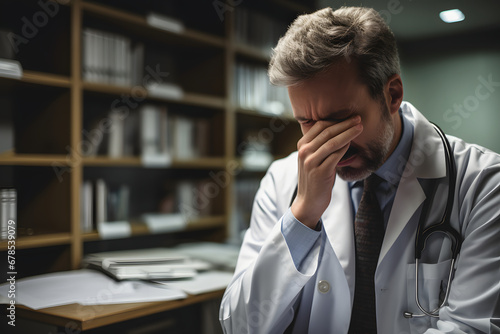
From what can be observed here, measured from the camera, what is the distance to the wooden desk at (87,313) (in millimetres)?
1180

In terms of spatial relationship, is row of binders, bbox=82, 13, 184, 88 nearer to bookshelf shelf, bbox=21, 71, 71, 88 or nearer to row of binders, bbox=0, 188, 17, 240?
bookshelf shelf, bbox=21, 71, 71, 88

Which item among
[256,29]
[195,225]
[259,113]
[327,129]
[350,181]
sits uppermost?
[256,29]

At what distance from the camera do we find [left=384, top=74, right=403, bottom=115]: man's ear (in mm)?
1142

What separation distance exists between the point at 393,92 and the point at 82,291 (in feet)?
3.86

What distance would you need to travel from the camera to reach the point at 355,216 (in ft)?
3.87

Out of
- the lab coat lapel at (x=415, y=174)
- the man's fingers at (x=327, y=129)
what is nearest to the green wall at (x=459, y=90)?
the lab coat lapel at (x=415, y=174)

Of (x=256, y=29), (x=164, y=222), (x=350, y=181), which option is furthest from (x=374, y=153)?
(x=256, y=29)

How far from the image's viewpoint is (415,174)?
1.11 metres

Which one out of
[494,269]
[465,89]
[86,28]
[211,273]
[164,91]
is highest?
[86,28]

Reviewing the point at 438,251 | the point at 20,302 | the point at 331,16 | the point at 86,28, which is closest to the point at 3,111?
the point at 86,28

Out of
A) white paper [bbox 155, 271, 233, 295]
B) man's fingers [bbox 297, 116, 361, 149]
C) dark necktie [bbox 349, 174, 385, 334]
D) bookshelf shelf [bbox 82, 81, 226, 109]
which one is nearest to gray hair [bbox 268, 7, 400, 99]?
man's fingers [bbox 297, 116, 361, 149]

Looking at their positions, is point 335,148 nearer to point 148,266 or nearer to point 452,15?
point 452,15

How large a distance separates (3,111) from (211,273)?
1.10 m

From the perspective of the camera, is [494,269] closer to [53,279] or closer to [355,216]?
[355,216]
